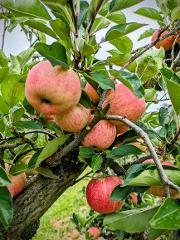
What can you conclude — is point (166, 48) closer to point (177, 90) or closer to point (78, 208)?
point (177, 90)

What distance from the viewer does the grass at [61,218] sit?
3629 millimetres

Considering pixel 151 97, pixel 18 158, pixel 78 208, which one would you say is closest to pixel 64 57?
pixel 151 97

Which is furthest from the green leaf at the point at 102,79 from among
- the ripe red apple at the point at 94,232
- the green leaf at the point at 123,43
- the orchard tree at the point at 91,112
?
the ripe red apple at the point at 94,232

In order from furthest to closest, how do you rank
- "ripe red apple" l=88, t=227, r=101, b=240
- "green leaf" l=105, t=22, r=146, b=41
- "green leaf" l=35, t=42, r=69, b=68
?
"ripe red apple" l=88, t=227, r=101, b=240 < "green leaf" l=105, t=22, r=146, b=41 < "green leaf" l=35, t=42, r=69, b=68

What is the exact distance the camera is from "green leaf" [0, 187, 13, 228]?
824 millimetres

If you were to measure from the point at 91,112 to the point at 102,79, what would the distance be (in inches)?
7.9

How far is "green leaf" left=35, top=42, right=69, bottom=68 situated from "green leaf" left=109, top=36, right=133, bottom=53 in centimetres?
27

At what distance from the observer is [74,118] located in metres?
0.89

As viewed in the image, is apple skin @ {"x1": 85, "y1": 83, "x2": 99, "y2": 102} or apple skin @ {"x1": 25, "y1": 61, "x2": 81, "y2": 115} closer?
apple skin @ {"x1": 25, "y1": 61, "x2": 81, "y2": 115}

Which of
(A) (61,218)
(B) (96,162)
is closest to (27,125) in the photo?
(B) (96,162)

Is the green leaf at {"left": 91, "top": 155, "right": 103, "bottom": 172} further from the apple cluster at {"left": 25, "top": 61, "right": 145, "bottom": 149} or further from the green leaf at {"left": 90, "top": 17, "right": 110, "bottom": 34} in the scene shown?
the green leaf at {"left": 90, "top": 17, "right": 110, "bottom": 34}

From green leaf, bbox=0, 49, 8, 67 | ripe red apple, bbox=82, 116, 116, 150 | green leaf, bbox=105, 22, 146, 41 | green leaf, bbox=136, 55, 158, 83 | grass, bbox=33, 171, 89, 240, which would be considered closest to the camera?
green leaf, bbox=105, 22, 146, 41

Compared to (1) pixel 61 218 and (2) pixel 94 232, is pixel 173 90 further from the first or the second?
(1) pixel 61 218

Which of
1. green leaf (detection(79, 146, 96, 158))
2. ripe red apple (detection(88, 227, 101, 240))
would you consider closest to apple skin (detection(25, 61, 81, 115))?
green leaf (detection(79, 146, 96, 158))
